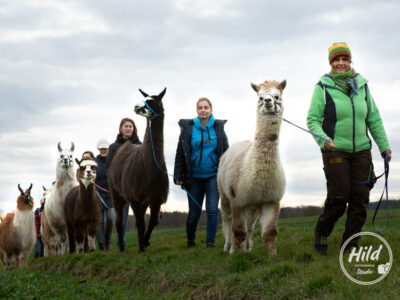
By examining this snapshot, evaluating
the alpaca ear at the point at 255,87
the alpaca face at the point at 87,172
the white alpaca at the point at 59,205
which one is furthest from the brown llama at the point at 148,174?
the white alpaca at the point at 59,205

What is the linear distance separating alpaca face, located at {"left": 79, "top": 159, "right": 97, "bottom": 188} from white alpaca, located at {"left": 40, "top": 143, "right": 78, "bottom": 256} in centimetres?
88

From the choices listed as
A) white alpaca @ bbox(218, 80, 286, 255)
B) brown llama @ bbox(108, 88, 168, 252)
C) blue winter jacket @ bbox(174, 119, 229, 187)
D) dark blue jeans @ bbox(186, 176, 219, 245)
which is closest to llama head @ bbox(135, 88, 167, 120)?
brown llama @ bbox(108, 88, 168, 252)

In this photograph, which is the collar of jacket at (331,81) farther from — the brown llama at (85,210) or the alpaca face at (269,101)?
the brown llama at (85,210)

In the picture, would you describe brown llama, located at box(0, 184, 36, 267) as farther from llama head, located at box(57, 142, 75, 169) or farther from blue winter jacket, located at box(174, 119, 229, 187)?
blue winter jacket, located at box(174, 119, 229, 187)

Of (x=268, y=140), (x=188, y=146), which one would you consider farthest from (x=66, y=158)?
(x=268, y=140)

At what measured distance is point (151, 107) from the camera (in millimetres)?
7863

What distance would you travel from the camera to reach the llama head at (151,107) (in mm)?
7770

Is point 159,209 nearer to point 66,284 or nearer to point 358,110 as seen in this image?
point 66,284

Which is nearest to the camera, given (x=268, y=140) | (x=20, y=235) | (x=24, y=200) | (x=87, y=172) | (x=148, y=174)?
(x=268, y=140)

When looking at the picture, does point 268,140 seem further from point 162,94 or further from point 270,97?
point 162,94

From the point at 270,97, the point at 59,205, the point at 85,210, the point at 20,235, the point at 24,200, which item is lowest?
the point at 20,235

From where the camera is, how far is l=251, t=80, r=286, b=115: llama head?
5.79 meters

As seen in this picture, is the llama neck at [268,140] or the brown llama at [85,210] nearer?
the llama neck at [268,140]

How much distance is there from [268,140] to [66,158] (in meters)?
6.02
